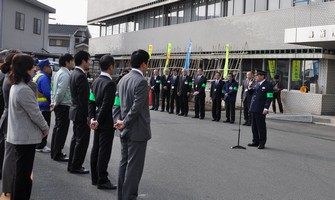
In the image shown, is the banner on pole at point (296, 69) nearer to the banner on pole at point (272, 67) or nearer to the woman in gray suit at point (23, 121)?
the banner on pole at point (272, 67)

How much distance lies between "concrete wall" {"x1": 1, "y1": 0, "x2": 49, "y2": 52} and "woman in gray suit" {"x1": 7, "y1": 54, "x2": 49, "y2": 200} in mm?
31575

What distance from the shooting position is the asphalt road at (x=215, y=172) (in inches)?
258

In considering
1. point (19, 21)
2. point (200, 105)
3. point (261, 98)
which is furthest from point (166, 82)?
point (19, 21)

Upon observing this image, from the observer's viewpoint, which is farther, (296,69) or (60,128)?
(296,69)

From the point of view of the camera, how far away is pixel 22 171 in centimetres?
523

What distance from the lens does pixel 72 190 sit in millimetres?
6496

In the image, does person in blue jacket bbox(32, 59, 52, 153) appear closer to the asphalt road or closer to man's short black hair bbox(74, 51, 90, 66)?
the asphalt road

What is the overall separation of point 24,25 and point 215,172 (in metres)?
32.9

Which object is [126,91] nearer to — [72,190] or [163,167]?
[72,190]

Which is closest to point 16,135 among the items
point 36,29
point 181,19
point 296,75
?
point 296,75

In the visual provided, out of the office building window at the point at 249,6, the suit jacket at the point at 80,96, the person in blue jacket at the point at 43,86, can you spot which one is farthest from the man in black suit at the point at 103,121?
the office building window at the point at 249,6

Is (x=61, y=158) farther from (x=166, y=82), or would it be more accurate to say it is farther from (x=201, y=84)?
(x=166, y=82)

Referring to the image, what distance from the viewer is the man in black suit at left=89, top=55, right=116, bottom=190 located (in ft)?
21.4

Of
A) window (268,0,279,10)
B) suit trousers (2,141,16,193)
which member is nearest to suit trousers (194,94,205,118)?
window (268,0,279,10)
